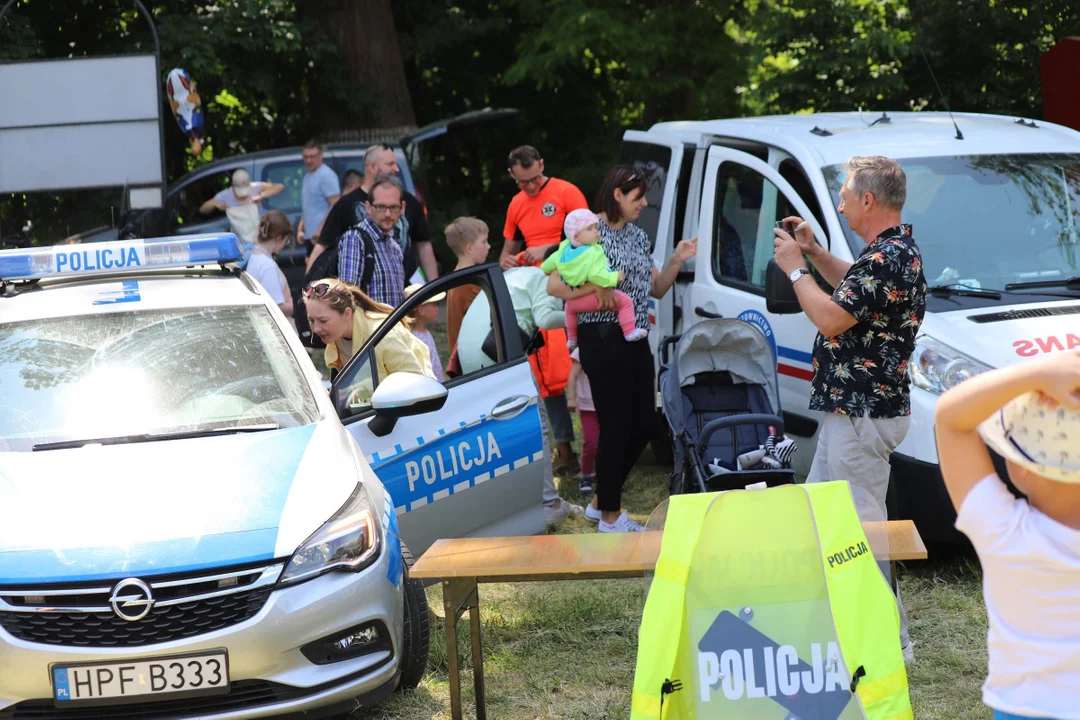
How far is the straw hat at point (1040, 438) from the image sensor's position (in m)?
1.93

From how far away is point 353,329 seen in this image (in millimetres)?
5461

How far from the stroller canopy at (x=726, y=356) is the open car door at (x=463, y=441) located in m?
0.85

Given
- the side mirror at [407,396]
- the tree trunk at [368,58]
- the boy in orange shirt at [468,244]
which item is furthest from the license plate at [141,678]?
the tree trunk at [368,58]

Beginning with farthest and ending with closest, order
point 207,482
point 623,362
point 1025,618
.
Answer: point 623,362 < point 207,482 < point 1025,618

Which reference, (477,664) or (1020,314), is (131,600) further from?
(1020,314)

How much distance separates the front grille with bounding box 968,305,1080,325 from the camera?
518 cm

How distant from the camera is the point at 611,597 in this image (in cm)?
539

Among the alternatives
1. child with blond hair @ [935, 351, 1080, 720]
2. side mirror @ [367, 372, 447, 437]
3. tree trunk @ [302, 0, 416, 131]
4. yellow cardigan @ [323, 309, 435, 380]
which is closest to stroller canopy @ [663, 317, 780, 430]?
yellow cardigan @ [323, 309, 435, 380]

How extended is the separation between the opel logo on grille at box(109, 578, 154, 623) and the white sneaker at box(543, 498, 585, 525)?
120 inches

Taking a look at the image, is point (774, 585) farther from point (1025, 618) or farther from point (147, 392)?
point (147, 392)

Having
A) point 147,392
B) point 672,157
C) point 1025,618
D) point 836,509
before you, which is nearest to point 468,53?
point 672,157

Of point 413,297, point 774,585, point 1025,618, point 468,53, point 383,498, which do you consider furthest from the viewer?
point 468,53

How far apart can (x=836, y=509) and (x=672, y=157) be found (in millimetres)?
4400

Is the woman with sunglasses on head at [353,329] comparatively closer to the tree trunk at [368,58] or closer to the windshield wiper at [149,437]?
the windshield wiper at [149,437]
